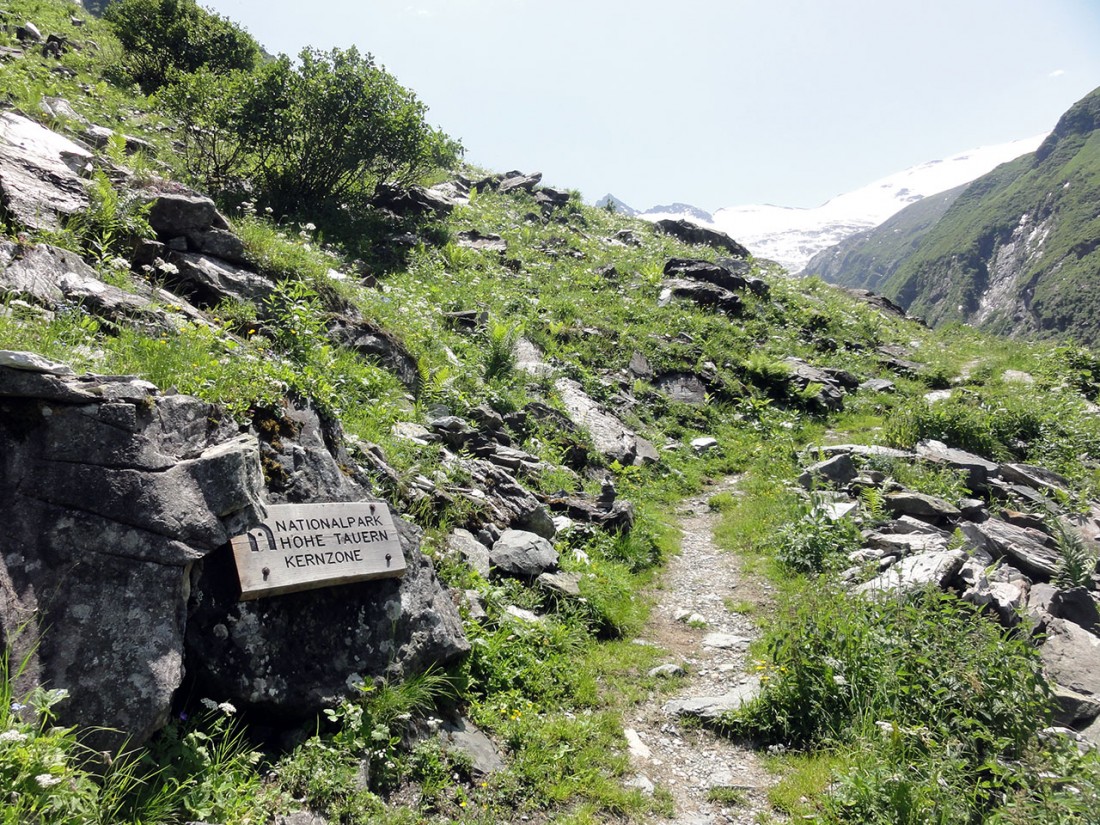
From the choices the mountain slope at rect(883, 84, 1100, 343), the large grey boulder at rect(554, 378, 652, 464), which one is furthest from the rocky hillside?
the mountain slope at rect(883, 84, 1100, 343)

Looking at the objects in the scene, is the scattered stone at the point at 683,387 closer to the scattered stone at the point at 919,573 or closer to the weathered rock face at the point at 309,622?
the scattered stone at the point at 919,573

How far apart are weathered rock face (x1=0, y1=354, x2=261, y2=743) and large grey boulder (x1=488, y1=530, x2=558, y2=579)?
4093 mm

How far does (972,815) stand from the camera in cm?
450

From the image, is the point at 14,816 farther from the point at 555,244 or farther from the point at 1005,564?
the point at 555,244

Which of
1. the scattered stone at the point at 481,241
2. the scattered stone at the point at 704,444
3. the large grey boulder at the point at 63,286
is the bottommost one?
the scattered stone at the point at 704,444

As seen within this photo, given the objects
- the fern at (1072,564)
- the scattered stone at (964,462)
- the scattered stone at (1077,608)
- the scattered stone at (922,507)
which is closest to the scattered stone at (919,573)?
the scattered stone at (1077,608)

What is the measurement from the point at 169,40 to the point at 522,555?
22.4m

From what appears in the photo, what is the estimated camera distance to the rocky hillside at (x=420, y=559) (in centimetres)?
390

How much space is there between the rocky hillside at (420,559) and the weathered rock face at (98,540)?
2 cm

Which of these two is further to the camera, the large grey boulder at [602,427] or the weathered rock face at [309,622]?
the large grey boulder at [602,427]

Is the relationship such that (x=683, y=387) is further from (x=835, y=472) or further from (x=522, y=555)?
(x=522, y=555)

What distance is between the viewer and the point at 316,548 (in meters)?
5.11

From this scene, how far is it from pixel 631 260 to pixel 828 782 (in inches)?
891

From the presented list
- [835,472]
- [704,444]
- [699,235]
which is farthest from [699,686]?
[699,235]
